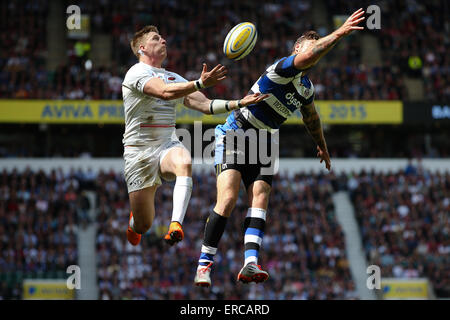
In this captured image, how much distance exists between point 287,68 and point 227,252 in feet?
47.7

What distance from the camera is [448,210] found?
2644cm

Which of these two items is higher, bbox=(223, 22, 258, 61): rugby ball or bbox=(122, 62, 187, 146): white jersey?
bbox=(223, 22, 258, 61): rugby ball

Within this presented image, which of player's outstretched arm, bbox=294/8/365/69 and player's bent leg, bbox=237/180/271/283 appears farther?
player's bent leg, bbox=237/180/271/283

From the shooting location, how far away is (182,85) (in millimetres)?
8672

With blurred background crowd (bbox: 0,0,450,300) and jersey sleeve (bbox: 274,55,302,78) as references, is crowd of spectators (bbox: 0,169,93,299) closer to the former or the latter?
blurred background crowd (bbox: 0,0,450,300)

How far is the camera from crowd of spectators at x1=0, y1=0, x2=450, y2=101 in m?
28.9

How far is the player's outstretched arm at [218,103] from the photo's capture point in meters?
8.62

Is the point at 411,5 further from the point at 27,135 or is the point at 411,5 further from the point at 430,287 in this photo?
the point at 27,135

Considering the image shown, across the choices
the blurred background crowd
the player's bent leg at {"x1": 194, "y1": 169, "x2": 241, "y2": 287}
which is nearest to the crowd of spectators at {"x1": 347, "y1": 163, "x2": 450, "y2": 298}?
the blurred background crowd

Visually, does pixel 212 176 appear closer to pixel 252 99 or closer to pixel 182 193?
pixel 182 193

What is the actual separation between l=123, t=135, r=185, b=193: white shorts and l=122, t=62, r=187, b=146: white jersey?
8cm

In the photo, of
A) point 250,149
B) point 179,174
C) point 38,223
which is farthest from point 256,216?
point 38,223

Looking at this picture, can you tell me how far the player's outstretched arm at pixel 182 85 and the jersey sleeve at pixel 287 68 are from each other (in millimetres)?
870

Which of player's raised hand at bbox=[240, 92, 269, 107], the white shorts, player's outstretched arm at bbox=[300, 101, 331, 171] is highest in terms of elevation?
player's outstretched arm at bbox=[300, 101, 331, 171]
